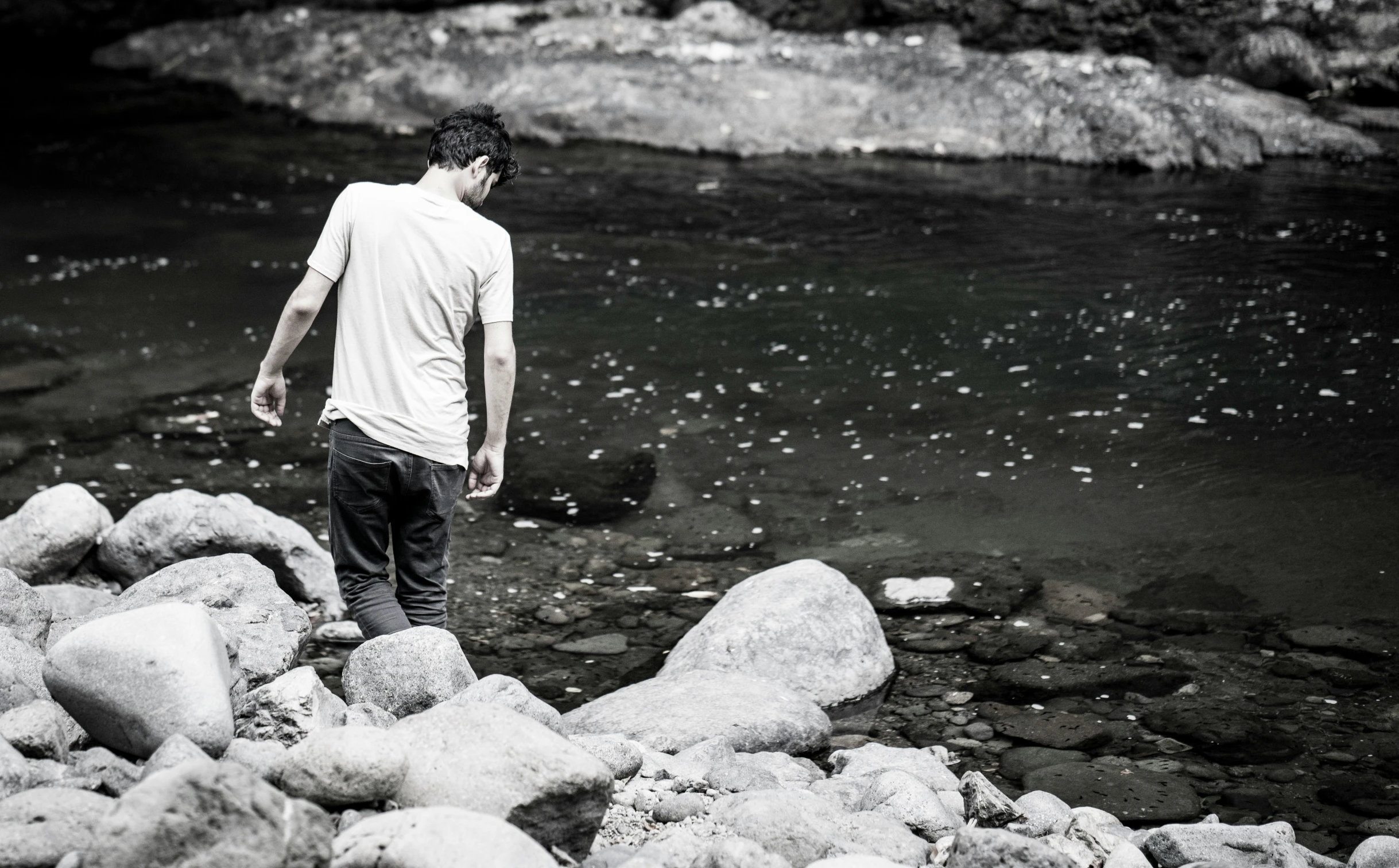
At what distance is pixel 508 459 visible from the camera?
26.3 feet

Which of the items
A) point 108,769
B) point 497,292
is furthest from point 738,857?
point 497,292

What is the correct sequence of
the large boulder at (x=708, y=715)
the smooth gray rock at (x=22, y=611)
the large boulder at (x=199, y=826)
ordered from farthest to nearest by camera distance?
the large boulder at (x=708, y=715)
the smooth gray rock at (x=22, y=611)
the large boulder at (x=199, y=826)

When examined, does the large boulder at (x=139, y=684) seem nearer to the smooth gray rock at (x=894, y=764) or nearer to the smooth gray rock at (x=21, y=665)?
the smooth gray rock at (x=21, y=665)

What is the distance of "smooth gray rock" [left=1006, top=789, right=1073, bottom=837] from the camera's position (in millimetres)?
4004

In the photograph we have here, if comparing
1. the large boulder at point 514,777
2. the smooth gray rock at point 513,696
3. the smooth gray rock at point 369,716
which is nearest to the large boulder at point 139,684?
the smooth gray rock at point 369,716

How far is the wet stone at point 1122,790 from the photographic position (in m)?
4.53

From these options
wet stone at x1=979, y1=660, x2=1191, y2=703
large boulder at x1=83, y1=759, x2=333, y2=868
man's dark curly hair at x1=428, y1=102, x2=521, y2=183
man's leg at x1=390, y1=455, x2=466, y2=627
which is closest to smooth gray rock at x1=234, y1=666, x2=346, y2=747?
man's leg at x1=390, y1=455, x2=466, y2=627

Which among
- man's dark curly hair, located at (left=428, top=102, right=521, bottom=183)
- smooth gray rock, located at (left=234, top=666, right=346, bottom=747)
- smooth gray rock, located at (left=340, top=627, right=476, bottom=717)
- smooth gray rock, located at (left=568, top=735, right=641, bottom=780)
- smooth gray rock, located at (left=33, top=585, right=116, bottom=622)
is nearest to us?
smooth gray rock, located at (left=234, top=666, right=346, bottom=747)

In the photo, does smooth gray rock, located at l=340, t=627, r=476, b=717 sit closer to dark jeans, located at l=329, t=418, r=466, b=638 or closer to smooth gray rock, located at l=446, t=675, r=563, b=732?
smooth gray rock, located at l=446, t=675, r=563, b=732

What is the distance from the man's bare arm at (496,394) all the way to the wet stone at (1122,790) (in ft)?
7.49

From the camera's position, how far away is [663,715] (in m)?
4.87

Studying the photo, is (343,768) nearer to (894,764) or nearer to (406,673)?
(406,673)

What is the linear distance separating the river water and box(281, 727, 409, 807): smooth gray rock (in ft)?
12.3

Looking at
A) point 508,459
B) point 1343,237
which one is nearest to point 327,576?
point 508,459
